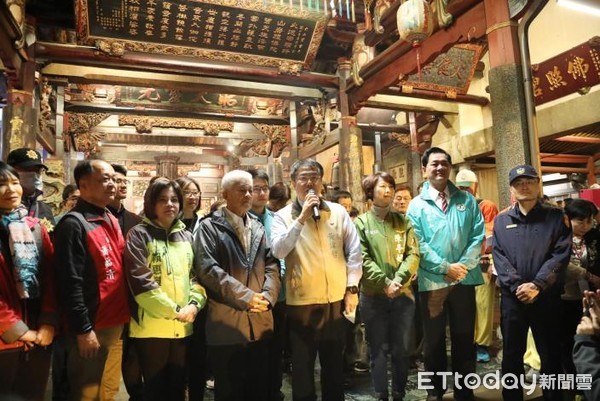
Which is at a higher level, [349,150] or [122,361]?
[349,150]

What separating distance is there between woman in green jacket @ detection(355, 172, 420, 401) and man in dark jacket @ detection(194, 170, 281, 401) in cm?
81

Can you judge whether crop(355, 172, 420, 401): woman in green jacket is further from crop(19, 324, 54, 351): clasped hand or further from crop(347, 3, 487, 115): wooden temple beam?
crop(347, 3, 487, 115): wooden temple beam

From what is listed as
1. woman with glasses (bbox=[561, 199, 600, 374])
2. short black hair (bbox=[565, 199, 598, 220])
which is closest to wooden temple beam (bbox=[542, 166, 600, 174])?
short black hair (bbox=[565, 199, 598, 220])

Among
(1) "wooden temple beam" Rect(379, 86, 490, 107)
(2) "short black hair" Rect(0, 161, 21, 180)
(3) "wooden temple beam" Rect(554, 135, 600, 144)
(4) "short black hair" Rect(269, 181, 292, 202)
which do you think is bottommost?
(2) "short black hair" Rect(0, 161, 21, 180)

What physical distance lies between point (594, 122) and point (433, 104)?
2.98 m

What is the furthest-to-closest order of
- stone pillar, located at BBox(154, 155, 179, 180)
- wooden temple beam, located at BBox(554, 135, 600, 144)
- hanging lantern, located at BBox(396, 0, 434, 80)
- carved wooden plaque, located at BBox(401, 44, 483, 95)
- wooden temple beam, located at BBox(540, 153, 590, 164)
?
stone pillar, located at BBox(154, 155, 179, 180) < wooden temple beam, located at BBox(540, 153, 590, 164) < wooden temple beam, located at BBox(554, 135, 600, 144) < carved wooden plaque, located at BBox(401, 44, 483, 95) < hanging lantern, located at BBox(396, 0, 434, 80)

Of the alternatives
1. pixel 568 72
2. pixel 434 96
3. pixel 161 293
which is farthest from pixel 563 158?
pixel 161 293

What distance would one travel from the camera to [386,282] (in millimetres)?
2834

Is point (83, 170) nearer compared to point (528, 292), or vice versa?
point (83, 170)

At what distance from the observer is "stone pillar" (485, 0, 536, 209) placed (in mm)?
3881

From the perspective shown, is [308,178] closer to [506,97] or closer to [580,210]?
[580,210]

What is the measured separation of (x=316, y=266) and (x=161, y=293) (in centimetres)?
99

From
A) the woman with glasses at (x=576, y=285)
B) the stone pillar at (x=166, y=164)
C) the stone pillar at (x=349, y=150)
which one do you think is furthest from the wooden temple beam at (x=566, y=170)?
the stone pillar at (x=166, y=164)

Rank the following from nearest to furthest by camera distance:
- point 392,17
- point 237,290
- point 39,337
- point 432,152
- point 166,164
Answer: point 39,337 → point 237,290 → point 432,152 → point 392,17 → point 166,164
